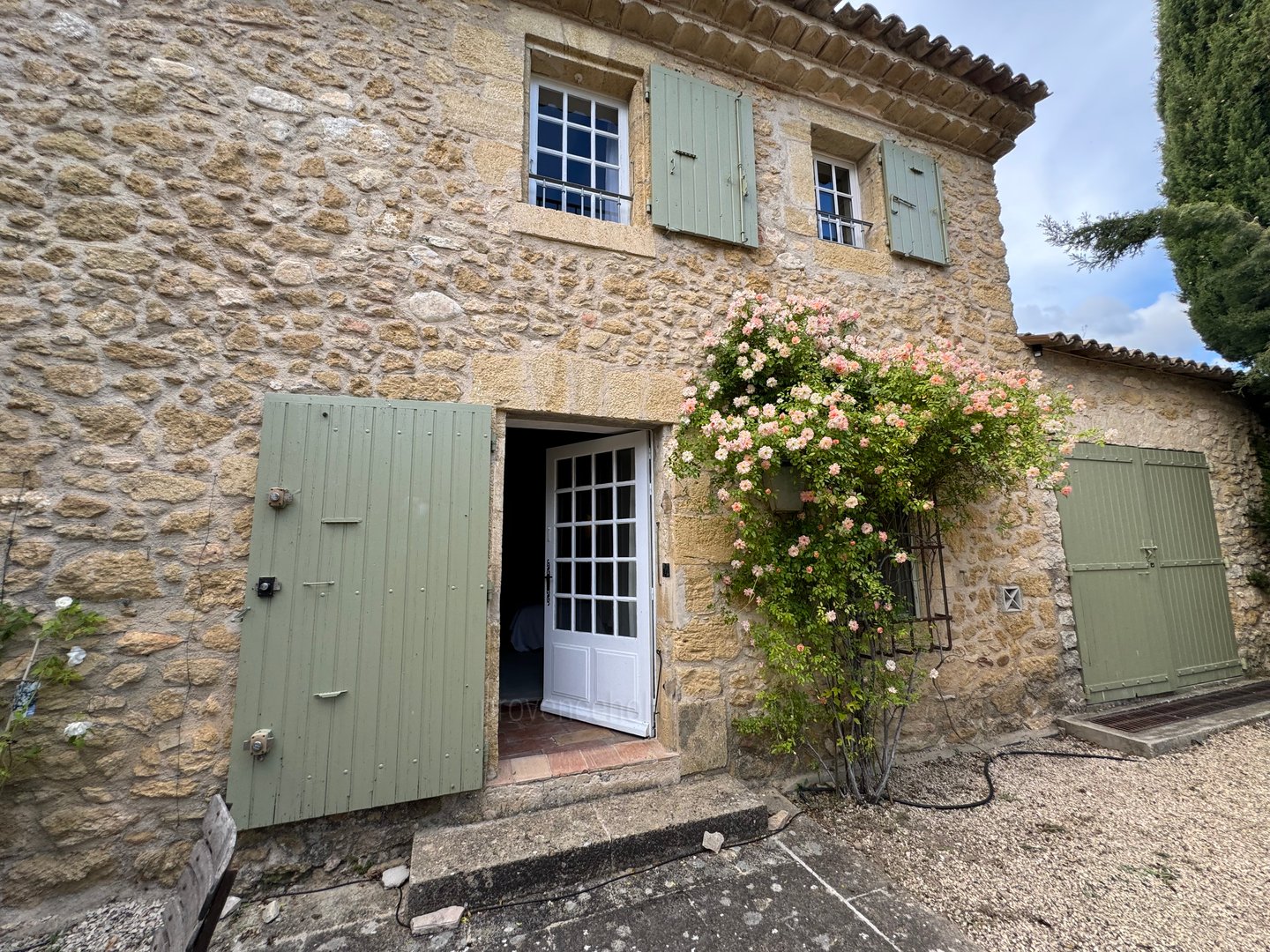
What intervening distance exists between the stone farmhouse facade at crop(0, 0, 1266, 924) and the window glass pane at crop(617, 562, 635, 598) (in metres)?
0.02

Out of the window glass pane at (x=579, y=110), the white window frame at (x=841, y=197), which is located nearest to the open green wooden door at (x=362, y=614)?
the window glass pane at (x=579, y=110)

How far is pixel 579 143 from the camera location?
12.2 feet

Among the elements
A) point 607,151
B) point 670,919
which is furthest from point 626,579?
point 607,151

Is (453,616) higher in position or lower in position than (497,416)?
lower

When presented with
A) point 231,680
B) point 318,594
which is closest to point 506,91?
point 318,594

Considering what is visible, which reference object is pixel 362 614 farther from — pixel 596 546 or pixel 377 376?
pixel 596 546

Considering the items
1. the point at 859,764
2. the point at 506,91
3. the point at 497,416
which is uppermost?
the point at 506,91

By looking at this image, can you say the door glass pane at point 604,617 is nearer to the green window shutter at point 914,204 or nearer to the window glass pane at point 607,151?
the window glass pane at point 607,151

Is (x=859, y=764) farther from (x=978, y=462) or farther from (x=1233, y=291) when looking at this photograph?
(x=1233, y=291)

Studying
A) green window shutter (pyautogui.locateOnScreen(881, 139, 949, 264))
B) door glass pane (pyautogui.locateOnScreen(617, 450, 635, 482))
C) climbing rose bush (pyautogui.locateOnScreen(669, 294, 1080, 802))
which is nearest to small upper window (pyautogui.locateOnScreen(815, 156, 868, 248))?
green window shutter (pyautogui.locateOnScreen(881, 139, 949, 264))

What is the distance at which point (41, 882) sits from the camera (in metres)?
2.12

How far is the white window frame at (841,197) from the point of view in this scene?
177 inches

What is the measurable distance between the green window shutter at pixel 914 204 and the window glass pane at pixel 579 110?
2.46 m

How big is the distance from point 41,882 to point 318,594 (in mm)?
1443
